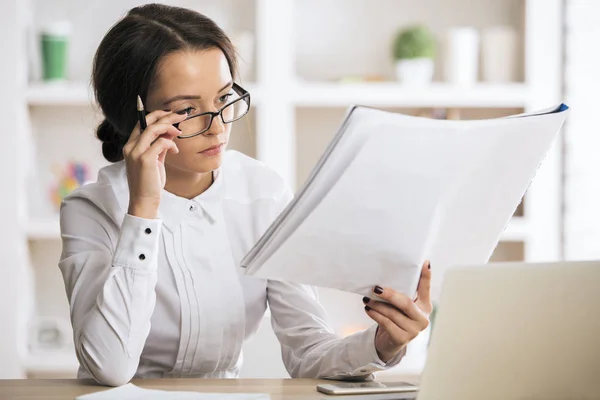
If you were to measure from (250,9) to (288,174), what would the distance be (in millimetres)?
705

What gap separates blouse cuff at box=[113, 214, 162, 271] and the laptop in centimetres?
58

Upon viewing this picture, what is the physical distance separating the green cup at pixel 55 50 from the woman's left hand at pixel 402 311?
222cm

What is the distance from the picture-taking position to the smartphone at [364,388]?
47.9 inches

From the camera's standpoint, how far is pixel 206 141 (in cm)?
146

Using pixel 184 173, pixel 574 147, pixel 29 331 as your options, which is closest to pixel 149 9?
pixel 184 173

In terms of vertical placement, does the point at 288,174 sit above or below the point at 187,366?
above

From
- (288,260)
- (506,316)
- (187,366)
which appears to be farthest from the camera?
(187,366)

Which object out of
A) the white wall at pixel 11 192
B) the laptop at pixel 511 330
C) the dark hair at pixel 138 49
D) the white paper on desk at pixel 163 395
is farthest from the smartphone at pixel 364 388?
the white wall at pixel 11 192

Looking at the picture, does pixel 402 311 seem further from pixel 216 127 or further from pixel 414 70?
pixel 414 70

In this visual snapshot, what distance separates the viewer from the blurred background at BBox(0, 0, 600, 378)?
10.1ft

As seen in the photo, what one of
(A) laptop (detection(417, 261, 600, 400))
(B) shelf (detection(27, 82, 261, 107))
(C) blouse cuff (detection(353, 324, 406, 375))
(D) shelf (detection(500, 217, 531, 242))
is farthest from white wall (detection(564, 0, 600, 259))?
(A) laptop (detection(417, 261, 600, 400))

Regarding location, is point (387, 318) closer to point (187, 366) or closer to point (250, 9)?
point (187, 366)

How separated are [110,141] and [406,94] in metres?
1.65

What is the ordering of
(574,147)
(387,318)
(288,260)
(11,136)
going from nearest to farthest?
(288,260), (387,318), (11,136), (574,147)
